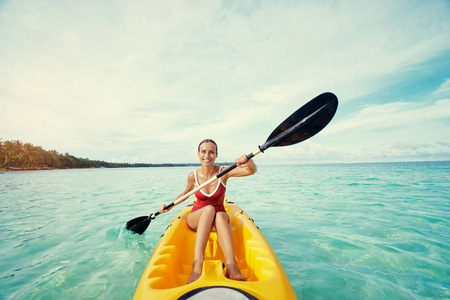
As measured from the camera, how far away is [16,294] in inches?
95.9

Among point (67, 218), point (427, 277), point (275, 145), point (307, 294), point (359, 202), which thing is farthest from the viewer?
point (359, 202)

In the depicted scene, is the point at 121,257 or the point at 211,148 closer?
the point at 211,148

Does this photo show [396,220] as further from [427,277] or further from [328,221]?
[427,277]

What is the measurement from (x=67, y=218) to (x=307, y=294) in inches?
246

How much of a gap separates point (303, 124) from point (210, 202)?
169cm

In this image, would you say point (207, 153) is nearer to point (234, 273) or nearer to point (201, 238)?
point (201, 238)

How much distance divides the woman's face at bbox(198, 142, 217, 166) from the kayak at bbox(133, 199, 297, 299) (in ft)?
3.17

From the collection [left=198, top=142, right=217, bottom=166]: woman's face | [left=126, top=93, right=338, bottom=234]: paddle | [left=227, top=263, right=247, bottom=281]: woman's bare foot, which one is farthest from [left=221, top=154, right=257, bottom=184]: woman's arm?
[left=227, top=263, right=247, bottom=281]: woman's bare foot

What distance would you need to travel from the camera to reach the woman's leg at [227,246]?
1.84 meters

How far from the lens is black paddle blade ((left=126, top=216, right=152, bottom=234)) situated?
413 cm

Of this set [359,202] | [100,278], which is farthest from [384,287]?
[359,202]

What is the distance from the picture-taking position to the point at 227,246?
2.08 metres

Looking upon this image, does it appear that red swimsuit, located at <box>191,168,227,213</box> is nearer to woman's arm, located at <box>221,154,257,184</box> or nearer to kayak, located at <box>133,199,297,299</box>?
woman's arm, located at <box>221,154,257,184</box>

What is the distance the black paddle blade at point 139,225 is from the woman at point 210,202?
1041mm
